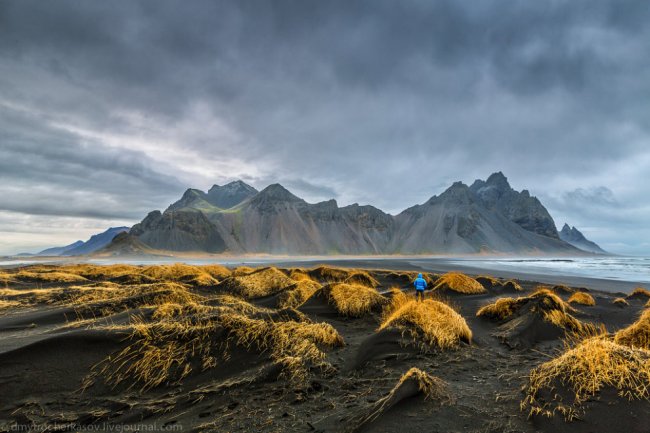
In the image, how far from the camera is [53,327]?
8.74 meters

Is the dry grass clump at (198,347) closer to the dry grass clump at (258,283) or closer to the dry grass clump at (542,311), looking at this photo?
the dry grass clump at (542,311)

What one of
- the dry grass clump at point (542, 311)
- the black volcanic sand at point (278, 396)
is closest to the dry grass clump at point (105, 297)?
the black volcanic sand at point (278, 396)

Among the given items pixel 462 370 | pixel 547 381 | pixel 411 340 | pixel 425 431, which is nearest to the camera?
pixel 425 431

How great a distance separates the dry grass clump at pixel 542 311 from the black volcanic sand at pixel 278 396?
374 centimetres

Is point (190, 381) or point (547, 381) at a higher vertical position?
point (547, 381)

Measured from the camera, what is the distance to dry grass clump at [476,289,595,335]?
11.2 m

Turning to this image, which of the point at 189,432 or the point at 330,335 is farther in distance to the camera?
the point at 330,335

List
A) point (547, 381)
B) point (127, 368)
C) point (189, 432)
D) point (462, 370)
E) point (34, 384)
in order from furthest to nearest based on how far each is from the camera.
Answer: point (462, 370) → point (127, 368) → point (34, 384) → point (547, 381) → point (189, 432)

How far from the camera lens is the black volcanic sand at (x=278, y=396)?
4.59m

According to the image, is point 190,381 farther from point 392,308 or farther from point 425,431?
point 392,308

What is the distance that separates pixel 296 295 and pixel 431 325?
8.84 meters

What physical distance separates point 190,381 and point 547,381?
21.7ft

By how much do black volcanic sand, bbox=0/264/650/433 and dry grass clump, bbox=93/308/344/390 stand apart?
0.22 meters

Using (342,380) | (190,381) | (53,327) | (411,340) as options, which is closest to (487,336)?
(411,340)
